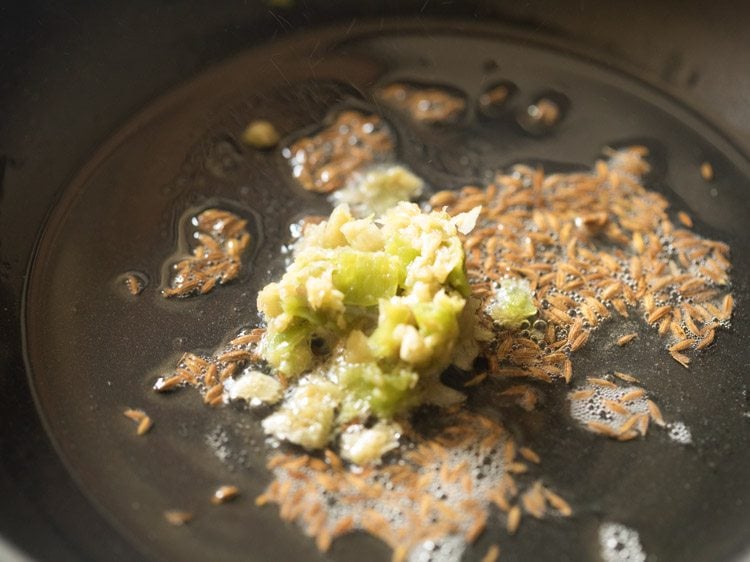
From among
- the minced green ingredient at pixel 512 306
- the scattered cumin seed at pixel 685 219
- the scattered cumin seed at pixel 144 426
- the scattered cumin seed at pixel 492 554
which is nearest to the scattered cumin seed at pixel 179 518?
the scattered cumin seed at pixel 144 426

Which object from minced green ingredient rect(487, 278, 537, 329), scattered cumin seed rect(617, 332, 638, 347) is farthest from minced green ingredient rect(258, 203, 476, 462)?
scattered cumin seed rect(617, 332, 638, 347)

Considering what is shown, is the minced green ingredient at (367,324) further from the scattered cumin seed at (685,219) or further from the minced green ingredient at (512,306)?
the scattered cumin seed at (685,219)

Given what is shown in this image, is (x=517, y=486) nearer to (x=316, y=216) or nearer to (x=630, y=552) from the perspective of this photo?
(x=630, y=552)

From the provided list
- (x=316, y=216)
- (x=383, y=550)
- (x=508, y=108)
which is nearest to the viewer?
(x=383, y=550)

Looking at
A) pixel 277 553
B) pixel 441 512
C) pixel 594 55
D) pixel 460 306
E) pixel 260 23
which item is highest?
pixel 594 55

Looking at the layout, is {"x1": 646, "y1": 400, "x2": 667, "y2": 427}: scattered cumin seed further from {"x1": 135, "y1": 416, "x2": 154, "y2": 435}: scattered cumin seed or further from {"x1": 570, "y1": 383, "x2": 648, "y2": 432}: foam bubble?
{"x1": 135, "y1": 416, "x2": 154, "y2": 435}: scattered cumin seed

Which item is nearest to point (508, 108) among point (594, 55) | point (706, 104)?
point (594, 55)
